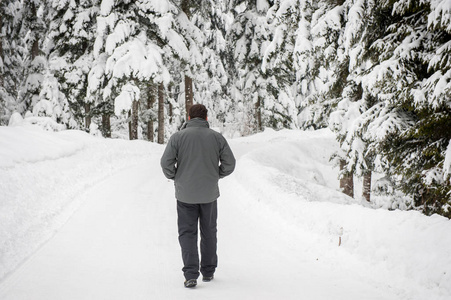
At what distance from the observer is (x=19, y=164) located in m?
8.60

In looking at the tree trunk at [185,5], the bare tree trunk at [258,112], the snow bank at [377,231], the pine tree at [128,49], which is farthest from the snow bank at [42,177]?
the bare tree trunk at [258,112]

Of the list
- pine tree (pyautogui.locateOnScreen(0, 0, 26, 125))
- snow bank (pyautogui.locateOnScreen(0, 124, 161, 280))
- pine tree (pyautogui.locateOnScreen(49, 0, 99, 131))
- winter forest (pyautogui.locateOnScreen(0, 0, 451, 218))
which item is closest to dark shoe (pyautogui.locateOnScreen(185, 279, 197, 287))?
snow bank (pyautogui.locateOnScreen(0, 124, 161, 280))

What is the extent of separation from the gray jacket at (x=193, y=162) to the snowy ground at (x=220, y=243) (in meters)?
1.14

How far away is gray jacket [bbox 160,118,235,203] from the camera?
165 inches

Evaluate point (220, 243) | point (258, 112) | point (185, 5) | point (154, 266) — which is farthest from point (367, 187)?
point (258, 112)

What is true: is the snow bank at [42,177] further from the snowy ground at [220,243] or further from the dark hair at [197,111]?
the dark hair at [197,111]

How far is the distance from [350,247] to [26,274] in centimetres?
435

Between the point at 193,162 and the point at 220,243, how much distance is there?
2192 mm

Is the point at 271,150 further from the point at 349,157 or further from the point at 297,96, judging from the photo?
the point at 297,96

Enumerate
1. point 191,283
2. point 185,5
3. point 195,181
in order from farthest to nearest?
point 185,5
point 195,181
point 191,283

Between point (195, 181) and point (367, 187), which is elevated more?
point (195, 181)

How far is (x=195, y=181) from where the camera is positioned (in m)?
4.19

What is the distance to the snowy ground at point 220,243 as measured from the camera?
3961 millimetres

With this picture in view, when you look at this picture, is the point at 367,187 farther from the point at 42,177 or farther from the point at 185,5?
the point at 185,5
